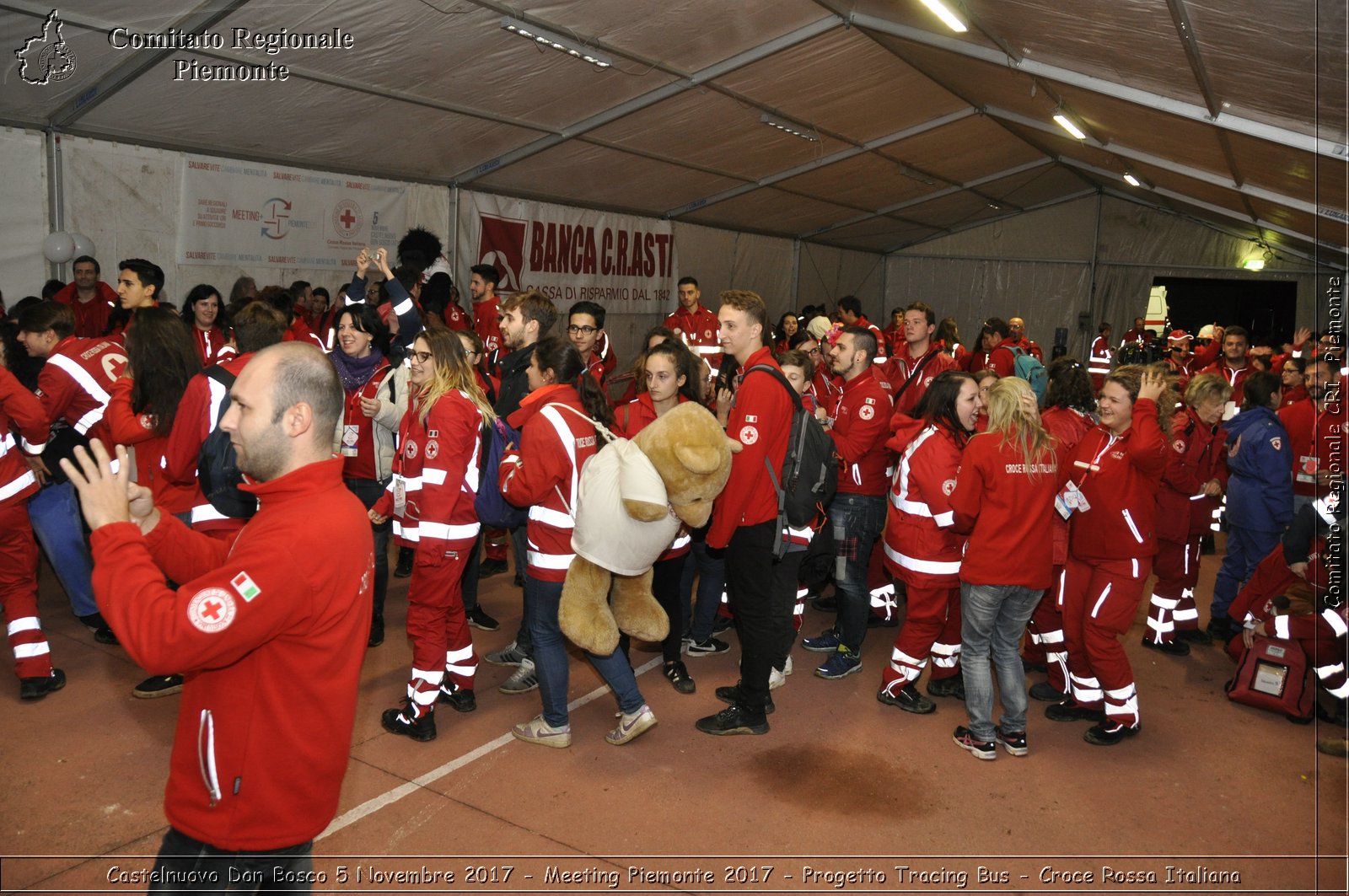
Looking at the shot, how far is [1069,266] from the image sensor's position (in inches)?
881

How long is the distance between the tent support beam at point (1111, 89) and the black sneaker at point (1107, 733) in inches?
210

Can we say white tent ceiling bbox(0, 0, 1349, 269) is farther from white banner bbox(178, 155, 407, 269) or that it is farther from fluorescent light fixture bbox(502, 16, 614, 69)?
white banner bbox(178, 155, 407, 269)

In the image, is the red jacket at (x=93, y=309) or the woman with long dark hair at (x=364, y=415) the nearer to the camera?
the woman with long dark hair at (x=364, y=415)

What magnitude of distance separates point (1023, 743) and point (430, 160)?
9326 mm

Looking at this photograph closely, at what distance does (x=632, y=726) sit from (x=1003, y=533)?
6.64 ft

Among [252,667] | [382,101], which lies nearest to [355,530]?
[252,667]

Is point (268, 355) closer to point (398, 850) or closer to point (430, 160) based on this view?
point (398, 850)

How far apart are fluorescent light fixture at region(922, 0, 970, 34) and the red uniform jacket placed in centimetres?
670

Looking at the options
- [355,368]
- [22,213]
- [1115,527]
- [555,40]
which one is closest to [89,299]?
[22,213]

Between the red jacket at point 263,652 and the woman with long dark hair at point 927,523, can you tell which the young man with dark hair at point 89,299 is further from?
the red jacket at point 263,652

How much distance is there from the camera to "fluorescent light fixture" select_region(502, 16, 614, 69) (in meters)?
7.98

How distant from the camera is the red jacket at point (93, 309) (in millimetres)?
8039

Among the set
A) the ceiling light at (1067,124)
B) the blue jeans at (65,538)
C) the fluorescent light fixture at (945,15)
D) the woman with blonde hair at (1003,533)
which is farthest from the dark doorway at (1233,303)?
the blue jeans at (65,538)

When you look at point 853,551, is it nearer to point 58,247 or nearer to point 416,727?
point 416,727
